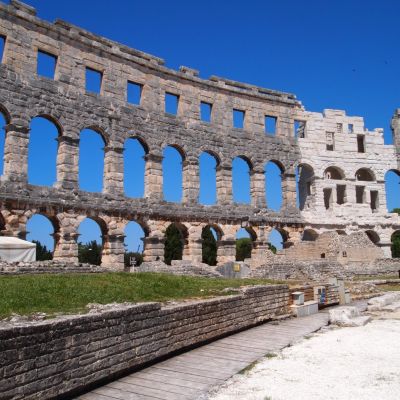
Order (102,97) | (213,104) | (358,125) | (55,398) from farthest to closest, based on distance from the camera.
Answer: (358,125) < (213,104) < (102,97) < (55,398)

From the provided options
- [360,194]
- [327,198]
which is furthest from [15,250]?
[360,194]

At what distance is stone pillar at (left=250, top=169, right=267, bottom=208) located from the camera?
31.0 meters

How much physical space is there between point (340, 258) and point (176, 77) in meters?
15.1

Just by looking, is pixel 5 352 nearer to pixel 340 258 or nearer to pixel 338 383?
pixel 338 383

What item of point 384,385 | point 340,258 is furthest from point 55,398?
point 340,258

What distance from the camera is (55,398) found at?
5.46 m

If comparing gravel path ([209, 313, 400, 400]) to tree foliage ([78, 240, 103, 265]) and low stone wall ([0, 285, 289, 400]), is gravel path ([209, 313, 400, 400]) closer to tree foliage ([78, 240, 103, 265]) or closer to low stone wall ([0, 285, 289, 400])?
low stone wall ([0, 285, 289, 400])

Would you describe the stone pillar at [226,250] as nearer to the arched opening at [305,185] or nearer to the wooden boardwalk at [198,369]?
the arched opening at [305,185]

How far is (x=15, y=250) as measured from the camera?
1658 cm

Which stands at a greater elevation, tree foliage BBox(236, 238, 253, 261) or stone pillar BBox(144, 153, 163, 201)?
stone pillar BBox(144, 153, 163, 201)

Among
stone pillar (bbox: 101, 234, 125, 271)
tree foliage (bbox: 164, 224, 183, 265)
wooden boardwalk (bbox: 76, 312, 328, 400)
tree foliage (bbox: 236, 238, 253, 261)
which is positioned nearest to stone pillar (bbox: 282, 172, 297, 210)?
stone pillar (bbox: 101, 234, 125, 271)

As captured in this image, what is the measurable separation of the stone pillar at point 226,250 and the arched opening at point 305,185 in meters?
7.86

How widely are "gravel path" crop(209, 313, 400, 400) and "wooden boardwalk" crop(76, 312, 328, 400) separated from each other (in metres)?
0.35

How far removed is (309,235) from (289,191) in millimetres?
4345
